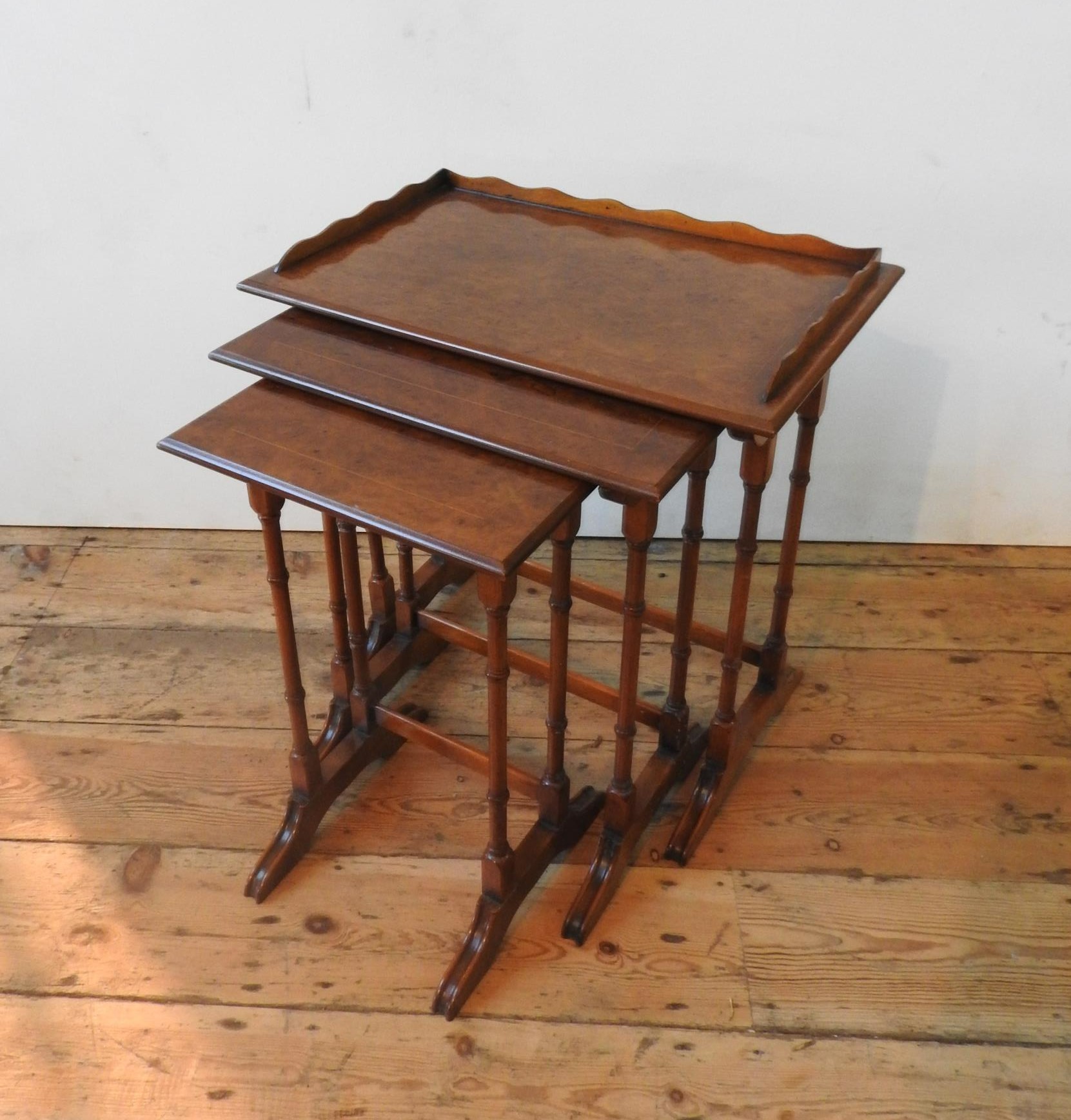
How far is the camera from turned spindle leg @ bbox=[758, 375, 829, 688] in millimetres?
1654

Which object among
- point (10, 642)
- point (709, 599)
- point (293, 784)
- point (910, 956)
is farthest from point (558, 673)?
point (10, 642)

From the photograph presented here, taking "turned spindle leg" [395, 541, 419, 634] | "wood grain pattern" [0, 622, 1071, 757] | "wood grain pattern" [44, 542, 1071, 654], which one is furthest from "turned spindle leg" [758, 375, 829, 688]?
"turned spindle leg" [395, 541, 419, 634]

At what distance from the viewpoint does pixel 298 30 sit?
192 centimetres

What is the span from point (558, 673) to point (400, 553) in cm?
50

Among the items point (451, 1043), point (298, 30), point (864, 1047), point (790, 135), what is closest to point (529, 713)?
point (451, 1043)

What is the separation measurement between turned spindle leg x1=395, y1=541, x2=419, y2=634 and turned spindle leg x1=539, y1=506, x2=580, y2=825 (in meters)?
0.44

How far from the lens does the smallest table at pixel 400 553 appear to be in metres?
1.23

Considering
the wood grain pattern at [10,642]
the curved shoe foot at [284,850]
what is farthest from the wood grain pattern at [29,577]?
the curved shoe foot at [284,850]

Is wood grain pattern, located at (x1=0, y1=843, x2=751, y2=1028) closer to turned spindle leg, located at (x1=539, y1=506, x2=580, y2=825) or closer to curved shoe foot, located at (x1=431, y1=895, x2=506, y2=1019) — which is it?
curved shoe foot, located at (x1=431, y1=895, x2=506, y2=1019)

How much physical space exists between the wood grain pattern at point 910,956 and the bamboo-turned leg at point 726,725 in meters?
0.10

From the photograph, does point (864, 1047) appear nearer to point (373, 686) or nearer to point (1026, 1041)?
point (1026, 1041)

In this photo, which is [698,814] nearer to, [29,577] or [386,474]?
[386,474]

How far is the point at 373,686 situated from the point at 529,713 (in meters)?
0.30

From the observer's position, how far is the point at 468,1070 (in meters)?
1.46
